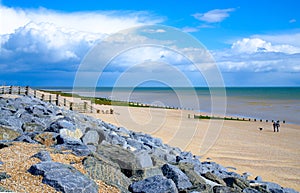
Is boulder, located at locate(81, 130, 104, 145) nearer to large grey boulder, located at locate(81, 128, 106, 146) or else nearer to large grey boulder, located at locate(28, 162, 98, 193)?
large grey boulder, located at locate(81, 128, 106, 146)

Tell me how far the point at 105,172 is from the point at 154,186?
3.17 ft

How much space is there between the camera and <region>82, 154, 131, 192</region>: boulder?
6258 millimetres

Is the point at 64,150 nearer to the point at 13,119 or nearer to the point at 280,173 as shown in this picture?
the point at 13,119

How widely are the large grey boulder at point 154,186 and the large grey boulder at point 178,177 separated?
0.67m

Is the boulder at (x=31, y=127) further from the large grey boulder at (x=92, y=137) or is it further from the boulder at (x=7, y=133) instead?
the large grey boulder at (x=92, y=137)

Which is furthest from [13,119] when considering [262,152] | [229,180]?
[262,152]

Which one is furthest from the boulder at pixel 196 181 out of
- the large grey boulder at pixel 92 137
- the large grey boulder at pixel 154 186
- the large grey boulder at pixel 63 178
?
the large grey boulder at pixel 92 137

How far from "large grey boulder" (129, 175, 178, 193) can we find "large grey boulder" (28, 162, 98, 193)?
2.68 feet

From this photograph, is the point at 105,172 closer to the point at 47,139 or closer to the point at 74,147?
the point at 74,147

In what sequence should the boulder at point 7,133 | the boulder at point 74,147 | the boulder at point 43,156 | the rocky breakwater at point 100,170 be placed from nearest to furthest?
the rocky breakwater at point 100,170, the boulder at point 43,156, the boulder at point 74,147, the boulder at point 7,133

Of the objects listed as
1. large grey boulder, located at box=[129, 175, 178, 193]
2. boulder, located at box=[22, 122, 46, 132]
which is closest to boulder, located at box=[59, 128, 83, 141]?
boulder, located at box=[22, 122, 46, 132]

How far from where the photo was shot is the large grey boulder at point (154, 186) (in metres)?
6.12

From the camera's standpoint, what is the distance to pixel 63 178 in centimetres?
564

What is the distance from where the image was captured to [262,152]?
19859 mm
